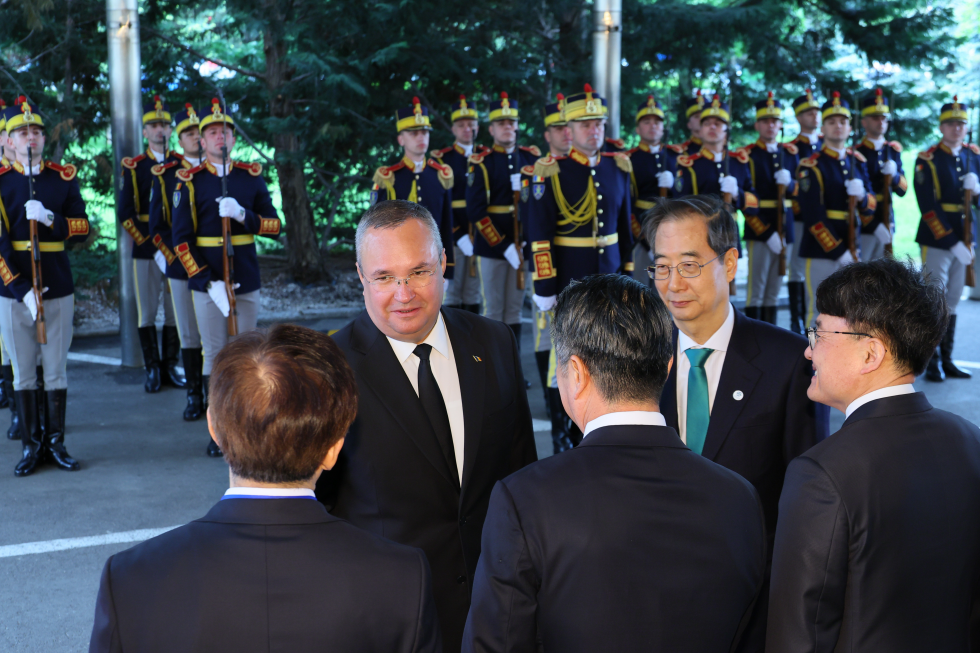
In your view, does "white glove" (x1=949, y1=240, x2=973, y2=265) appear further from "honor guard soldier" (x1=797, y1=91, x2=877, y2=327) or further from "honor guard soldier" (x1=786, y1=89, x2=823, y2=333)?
"honor guard soldier" (x1=786, y1=89, x2=823, y2=333)

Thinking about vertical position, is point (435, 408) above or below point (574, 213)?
below

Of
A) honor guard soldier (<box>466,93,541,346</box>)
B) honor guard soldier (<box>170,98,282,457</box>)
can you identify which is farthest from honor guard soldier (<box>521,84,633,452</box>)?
honor guard soldier (<box>170,98,282,457</box>)

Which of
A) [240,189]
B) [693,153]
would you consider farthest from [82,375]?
[693,153]

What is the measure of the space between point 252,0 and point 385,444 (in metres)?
7.92

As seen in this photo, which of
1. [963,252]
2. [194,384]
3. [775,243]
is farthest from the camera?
[775,243]

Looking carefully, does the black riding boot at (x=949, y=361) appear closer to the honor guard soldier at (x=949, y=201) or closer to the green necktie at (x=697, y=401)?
the honor guard soldier at (x=949, y=201)

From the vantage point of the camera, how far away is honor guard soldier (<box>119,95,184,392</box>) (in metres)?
7.04

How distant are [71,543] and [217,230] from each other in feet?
7.74

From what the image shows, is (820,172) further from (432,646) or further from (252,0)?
(432,646)

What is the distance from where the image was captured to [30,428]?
5.22 metres

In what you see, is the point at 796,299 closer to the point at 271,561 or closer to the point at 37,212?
the point at 37,212

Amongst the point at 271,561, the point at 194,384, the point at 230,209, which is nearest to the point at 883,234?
the point at 230,209

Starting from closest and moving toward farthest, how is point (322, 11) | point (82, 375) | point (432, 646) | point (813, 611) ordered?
point (432, 646) → point (813, 611) → point (82, 375) → point (322, 11)

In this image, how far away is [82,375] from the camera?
7426mm
